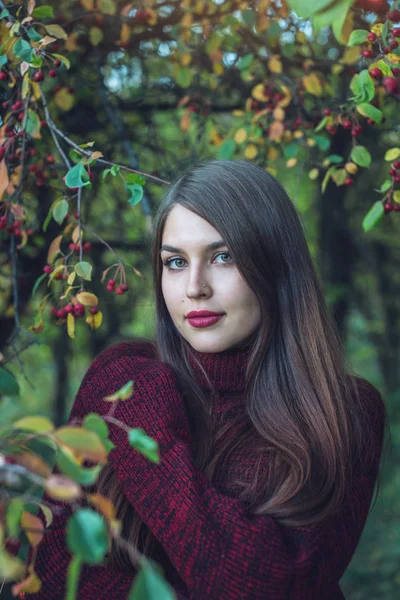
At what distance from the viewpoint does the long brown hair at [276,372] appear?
1658 mm

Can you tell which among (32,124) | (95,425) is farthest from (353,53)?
(95,425)

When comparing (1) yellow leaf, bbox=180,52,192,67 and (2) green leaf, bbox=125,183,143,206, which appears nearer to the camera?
(2) green leaf, bbox=125,183,143,206

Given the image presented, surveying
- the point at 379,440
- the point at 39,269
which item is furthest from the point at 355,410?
the point at 39,269

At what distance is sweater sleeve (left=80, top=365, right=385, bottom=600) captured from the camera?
147cm

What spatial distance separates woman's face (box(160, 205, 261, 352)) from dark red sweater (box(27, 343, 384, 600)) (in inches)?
4.2

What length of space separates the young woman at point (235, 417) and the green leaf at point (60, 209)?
10.6 inches

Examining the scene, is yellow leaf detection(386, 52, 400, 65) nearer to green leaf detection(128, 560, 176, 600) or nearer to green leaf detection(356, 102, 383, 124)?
green leaf detection(356, 102, 383, 124)

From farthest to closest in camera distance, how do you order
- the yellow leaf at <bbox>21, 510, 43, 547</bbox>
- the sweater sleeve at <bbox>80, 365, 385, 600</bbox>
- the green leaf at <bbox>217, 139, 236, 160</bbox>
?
the green leaf at <bbox>217, 139, 236, 160</bbox> < the sweater sleeve at <bbox>80, 365, 385, 600</bbox> < the yellow leaf at <bbox>21, 510, 43, 547</bbox>

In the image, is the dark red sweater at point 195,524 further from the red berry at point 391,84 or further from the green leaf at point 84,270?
the red berry at point 391,84

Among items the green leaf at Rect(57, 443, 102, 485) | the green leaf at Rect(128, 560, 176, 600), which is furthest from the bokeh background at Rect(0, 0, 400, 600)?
the green leaf at Rect(128, 560, 176, 600)

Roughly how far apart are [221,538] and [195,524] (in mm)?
64

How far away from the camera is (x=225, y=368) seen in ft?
6.04

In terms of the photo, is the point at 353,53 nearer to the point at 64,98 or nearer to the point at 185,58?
the point at 185,58

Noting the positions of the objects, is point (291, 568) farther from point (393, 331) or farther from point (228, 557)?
point (393, 331)
